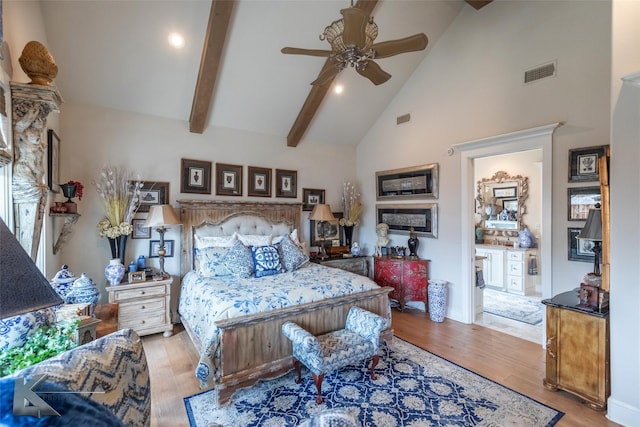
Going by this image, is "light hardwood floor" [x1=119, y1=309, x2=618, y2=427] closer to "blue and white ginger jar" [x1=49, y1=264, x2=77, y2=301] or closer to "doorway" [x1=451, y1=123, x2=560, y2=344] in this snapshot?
"doorway" [x1=451, y1=123, x2=560, y2=344]

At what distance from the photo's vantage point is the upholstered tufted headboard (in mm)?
4098

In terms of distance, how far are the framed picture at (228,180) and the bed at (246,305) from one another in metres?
0.33

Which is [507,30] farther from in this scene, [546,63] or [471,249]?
[471,249]

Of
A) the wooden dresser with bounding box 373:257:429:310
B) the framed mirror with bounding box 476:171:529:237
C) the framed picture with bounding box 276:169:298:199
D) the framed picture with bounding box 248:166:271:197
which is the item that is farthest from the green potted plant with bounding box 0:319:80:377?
the framed mirror with bounding box 476:171:529:237

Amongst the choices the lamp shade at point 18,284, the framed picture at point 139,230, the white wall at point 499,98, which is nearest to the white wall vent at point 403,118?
the white wall at point 499,98

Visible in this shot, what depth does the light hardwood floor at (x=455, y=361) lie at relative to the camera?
7.59ft

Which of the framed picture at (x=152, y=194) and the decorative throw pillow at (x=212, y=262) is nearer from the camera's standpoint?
the decorative throw pillow at (x=212, y=262)

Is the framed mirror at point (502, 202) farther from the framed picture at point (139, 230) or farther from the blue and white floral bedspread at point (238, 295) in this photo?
the framed picture at point (139, 230)

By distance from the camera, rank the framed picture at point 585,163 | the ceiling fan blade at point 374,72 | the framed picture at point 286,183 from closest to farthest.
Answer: the ceiling fan blade at point 374,72, the framed picture at point 585,163, the framed picture at point 286,183

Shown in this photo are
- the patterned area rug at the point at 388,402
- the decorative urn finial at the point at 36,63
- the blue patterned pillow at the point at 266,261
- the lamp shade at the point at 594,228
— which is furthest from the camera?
the blue patterned pillow at the point at 266,261

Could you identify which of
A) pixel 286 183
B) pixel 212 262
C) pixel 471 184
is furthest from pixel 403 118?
pixel 212 262

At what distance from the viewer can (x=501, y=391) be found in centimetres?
254

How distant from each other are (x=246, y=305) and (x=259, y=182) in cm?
269

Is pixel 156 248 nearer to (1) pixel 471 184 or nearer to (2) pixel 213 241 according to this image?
(2) pixel 213 241
